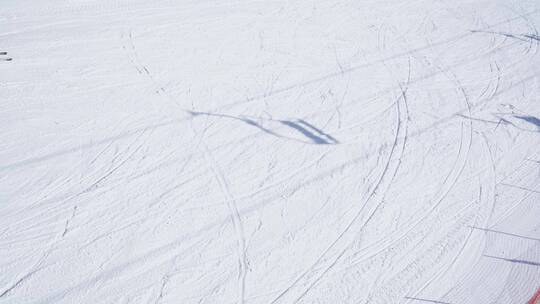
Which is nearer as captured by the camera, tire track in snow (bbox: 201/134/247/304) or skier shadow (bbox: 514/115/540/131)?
tire track in snow (bbox: 201/134/247/304)

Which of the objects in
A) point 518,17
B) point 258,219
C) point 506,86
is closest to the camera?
point 258,219

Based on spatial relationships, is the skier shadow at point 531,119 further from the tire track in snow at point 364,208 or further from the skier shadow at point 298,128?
the skier shadow at point 298,128

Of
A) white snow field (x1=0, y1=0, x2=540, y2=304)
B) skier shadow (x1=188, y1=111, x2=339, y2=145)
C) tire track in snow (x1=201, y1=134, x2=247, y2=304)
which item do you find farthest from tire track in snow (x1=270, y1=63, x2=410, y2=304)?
skier shadow (x1=188, y1=111, x2=339, y2=145)

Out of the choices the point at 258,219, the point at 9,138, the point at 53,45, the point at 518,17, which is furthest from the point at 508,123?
the point at 53,45

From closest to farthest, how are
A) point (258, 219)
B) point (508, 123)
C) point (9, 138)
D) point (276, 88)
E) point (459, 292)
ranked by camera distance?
point (459, 292) → point (258, 219) → point (9, 138) → point (508, 123) → point (276, 88)

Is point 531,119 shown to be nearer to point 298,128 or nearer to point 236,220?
point 298,128

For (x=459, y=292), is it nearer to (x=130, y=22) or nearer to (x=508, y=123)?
(x=508, y=123)

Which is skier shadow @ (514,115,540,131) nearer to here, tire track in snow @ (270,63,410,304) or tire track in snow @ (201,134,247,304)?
tire track in snow @ (270,63,410,304)

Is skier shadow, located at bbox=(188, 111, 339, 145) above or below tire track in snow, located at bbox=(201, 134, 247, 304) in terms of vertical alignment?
above

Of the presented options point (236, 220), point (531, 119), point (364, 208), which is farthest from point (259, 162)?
point (531, 119)
